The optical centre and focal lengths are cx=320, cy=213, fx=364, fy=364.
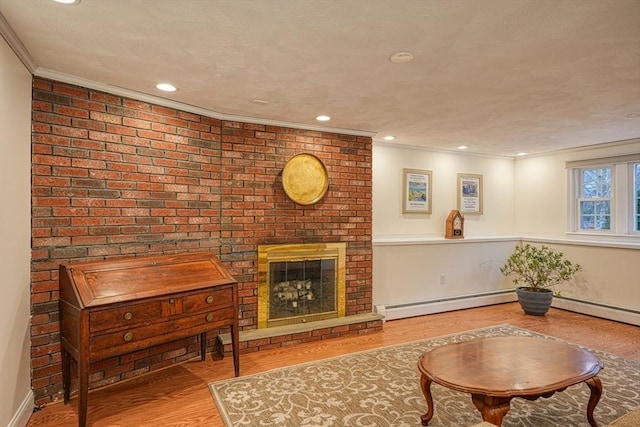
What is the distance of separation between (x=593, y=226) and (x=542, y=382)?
410 centimetres

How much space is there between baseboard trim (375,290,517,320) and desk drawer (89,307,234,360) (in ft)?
7.33

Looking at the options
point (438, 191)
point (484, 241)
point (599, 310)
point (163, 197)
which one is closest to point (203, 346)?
point (163, 197)

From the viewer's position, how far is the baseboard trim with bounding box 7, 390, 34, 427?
2083mm

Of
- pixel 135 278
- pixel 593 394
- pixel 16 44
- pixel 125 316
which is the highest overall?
pixel 16 44

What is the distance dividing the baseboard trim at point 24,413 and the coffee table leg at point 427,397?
2347mm

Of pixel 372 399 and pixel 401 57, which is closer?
pixel 401 57

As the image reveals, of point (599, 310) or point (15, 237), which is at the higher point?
point (15, 237)

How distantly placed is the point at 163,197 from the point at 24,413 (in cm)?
167

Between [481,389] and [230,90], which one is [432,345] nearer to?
[481,389]

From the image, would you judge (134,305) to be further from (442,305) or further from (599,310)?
(599,310)

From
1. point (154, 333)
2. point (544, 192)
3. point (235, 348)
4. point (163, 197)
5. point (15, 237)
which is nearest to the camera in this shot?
point (15, 237)

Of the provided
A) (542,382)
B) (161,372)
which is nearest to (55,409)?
(161,372)

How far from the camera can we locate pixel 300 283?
3.87 metres

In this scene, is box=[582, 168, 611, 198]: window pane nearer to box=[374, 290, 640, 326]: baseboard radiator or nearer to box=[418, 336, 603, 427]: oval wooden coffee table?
box=[374, 290, 640, 326]: baseboard radiator
